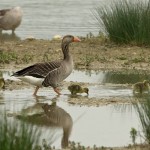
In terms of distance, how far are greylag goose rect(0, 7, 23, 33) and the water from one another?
351 mm

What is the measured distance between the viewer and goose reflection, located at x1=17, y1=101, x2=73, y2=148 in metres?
11.9

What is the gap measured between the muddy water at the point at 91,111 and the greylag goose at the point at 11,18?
8.87m

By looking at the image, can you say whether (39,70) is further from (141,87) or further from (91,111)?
(91,111)

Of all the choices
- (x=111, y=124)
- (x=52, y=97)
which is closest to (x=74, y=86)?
(x=52, y=97)

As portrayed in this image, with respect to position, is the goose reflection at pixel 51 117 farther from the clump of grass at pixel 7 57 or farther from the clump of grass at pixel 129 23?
the clump of grass at pixel 129 23

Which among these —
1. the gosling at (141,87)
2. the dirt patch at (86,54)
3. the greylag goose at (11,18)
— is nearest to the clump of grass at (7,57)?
the dirt patch at (86,54)

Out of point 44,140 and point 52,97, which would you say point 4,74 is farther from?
point 44,140

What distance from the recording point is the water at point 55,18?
25719mm

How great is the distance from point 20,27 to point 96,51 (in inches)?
303

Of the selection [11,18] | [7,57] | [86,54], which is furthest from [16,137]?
[11,18]

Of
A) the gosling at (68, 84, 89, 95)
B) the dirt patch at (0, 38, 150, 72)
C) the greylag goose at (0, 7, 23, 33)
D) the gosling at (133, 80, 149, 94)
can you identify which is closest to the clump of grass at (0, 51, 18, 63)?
the dirt patch at (0, 38, 150, 72)

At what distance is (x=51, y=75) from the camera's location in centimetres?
1517

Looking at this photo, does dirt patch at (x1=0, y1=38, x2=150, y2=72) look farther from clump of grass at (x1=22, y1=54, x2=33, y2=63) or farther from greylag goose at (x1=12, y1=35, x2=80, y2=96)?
greylag goose at (x1=12, y1=35, x2=80, y2=96)

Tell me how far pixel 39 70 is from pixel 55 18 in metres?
13.9
